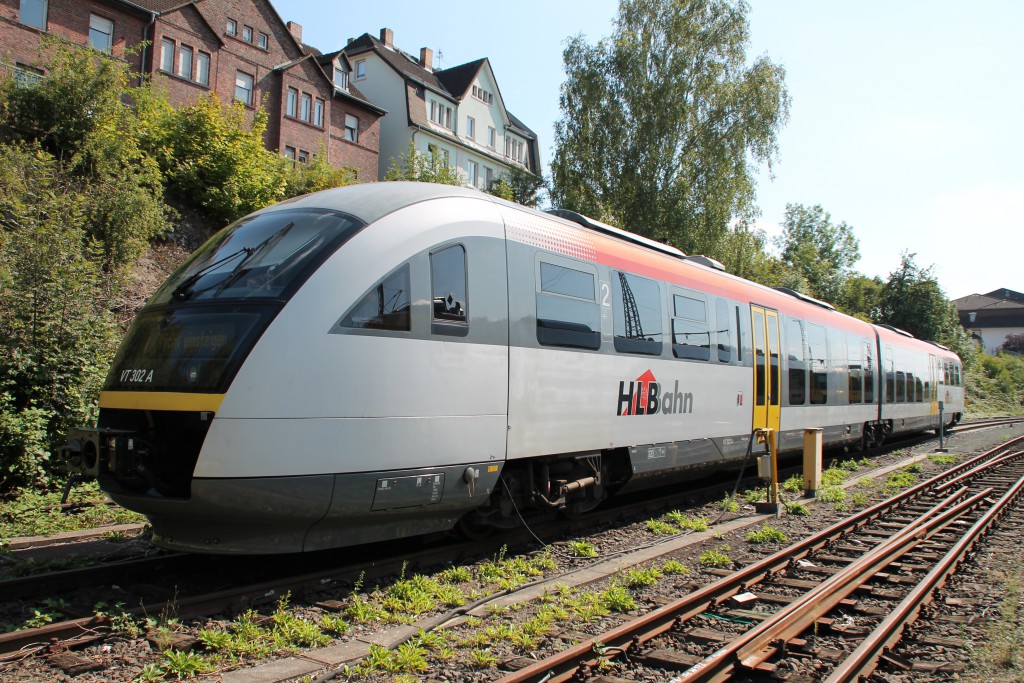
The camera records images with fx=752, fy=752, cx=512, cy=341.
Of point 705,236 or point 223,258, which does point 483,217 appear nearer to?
point 223,258

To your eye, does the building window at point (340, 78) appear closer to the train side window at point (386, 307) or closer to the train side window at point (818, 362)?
the train side window at point (818, 362)

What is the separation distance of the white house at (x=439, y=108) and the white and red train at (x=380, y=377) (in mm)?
34051

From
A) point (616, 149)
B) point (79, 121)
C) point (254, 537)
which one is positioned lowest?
point (254, 537)

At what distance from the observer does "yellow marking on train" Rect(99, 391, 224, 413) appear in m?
5.12

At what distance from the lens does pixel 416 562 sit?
21.3 ft

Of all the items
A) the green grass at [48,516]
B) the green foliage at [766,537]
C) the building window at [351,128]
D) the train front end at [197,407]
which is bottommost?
the green foliage at [766,537]

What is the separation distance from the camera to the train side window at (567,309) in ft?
23.5

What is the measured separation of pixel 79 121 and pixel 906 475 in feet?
60.3

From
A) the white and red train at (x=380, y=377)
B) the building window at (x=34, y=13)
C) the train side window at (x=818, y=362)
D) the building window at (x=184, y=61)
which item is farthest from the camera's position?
the building window at (x=184, y=61)

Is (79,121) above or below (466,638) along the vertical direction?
above

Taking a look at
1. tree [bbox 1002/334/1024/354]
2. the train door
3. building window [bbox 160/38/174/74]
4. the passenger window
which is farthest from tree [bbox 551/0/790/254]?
tree [bbox 1002/334/1024/354]

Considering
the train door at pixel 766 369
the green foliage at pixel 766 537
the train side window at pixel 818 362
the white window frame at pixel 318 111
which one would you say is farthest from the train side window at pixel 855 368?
the white window frame at pixel 318 111

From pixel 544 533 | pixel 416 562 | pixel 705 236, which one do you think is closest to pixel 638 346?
pixel 544 533

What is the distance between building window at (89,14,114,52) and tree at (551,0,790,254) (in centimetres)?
1797
